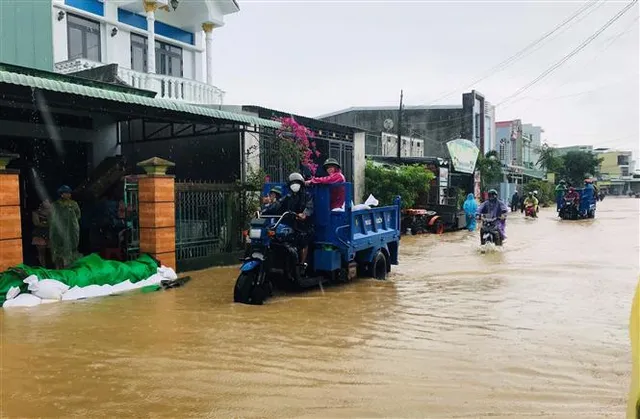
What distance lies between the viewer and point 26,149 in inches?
503

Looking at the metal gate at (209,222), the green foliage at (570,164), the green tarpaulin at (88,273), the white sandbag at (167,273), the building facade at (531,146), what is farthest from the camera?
the green foliage at (570,164)

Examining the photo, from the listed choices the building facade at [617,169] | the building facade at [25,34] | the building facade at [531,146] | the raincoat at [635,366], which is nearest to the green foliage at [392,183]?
the building facade at [25,34]

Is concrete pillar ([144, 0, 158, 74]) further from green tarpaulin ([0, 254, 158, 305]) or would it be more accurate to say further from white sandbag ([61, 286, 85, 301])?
white sandbag ([61, 286, 85, 301])

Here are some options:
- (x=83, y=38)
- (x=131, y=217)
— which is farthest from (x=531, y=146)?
(x=131, y=217)

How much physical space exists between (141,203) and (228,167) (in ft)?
14.1

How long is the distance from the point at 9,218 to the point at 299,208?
404 centimetres

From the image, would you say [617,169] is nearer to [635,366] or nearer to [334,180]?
[334,180]

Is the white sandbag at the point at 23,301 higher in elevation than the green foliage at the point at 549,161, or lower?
lower

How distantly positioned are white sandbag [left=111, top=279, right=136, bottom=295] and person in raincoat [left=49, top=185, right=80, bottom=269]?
1375mm

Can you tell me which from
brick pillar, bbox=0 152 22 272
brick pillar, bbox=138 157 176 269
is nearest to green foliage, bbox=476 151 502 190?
brick pillar, bbox=138 157 176 269

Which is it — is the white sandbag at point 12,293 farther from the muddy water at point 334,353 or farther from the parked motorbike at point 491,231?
the parked motorbike at point 491,231

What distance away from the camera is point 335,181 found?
27.3ft

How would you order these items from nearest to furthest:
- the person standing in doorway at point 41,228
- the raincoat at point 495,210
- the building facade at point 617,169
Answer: the person standing in doorway at point 41,228
the raincoat at point 495,210
the building facade at point 617,169

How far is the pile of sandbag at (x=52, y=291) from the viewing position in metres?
7.38
